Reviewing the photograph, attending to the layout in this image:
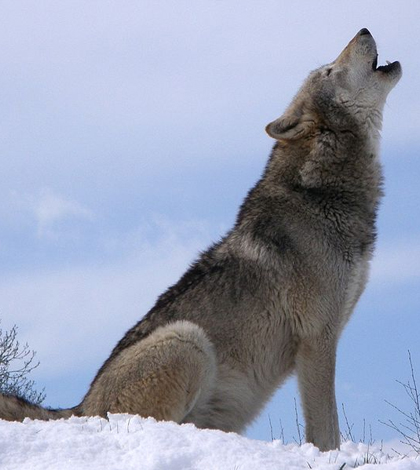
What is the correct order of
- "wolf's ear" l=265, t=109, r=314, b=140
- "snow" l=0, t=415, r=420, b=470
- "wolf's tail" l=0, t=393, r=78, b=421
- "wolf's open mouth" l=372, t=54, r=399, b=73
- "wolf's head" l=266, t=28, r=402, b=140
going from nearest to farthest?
"snow" l=0, t=415, r=420, b=470 < "wolf's tail" l=0, t=393, r=78, b=421 < "wolf's ear" l=265, t=109, r=314, b=140 < "wolf's head" l=266, t=28, r=402, b=140 < "wolf's open mouth" l=372, t=54, r=399, b=73

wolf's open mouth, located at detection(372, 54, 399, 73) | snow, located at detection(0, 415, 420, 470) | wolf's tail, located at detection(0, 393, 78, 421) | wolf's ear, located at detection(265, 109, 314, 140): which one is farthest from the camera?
wolf's open mouth, located at detection(372, 54, 399, 73)

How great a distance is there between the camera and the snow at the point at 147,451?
4258 mm

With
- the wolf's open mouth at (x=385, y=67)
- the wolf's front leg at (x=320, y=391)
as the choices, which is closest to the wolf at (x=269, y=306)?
the wolf's front leg at (x=320, y=391)

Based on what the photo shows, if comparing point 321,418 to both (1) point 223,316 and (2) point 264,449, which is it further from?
(2) point 264,449

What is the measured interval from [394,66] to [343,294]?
2.14m

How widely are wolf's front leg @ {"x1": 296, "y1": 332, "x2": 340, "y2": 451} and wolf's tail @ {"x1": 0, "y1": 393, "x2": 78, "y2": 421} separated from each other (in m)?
1.87

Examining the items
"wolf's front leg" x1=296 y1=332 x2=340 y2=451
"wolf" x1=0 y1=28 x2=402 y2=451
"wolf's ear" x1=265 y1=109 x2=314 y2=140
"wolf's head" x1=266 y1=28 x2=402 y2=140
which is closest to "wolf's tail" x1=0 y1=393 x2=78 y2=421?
"wolf" x1=0 y1=28 x2=402 y2=451

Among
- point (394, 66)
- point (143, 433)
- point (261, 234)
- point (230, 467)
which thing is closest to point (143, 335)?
point (261, 234)

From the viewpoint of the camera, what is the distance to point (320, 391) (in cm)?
616

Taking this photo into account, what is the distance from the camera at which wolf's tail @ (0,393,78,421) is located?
6109 mm

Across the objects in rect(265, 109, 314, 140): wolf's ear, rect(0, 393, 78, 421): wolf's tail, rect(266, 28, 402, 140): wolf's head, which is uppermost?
rect(266, 28, 402, 140): wolf's head

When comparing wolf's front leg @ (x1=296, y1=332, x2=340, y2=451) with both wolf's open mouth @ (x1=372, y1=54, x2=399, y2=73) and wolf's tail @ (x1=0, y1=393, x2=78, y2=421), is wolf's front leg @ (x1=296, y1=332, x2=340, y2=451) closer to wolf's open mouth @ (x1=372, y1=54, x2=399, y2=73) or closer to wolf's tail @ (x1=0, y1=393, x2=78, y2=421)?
wolf's tail @ (x1=0, y1=393, x2=78, y2=421)

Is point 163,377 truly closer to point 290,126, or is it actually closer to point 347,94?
point 290,126

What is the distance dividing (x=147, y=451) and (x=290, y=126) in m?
3.37
